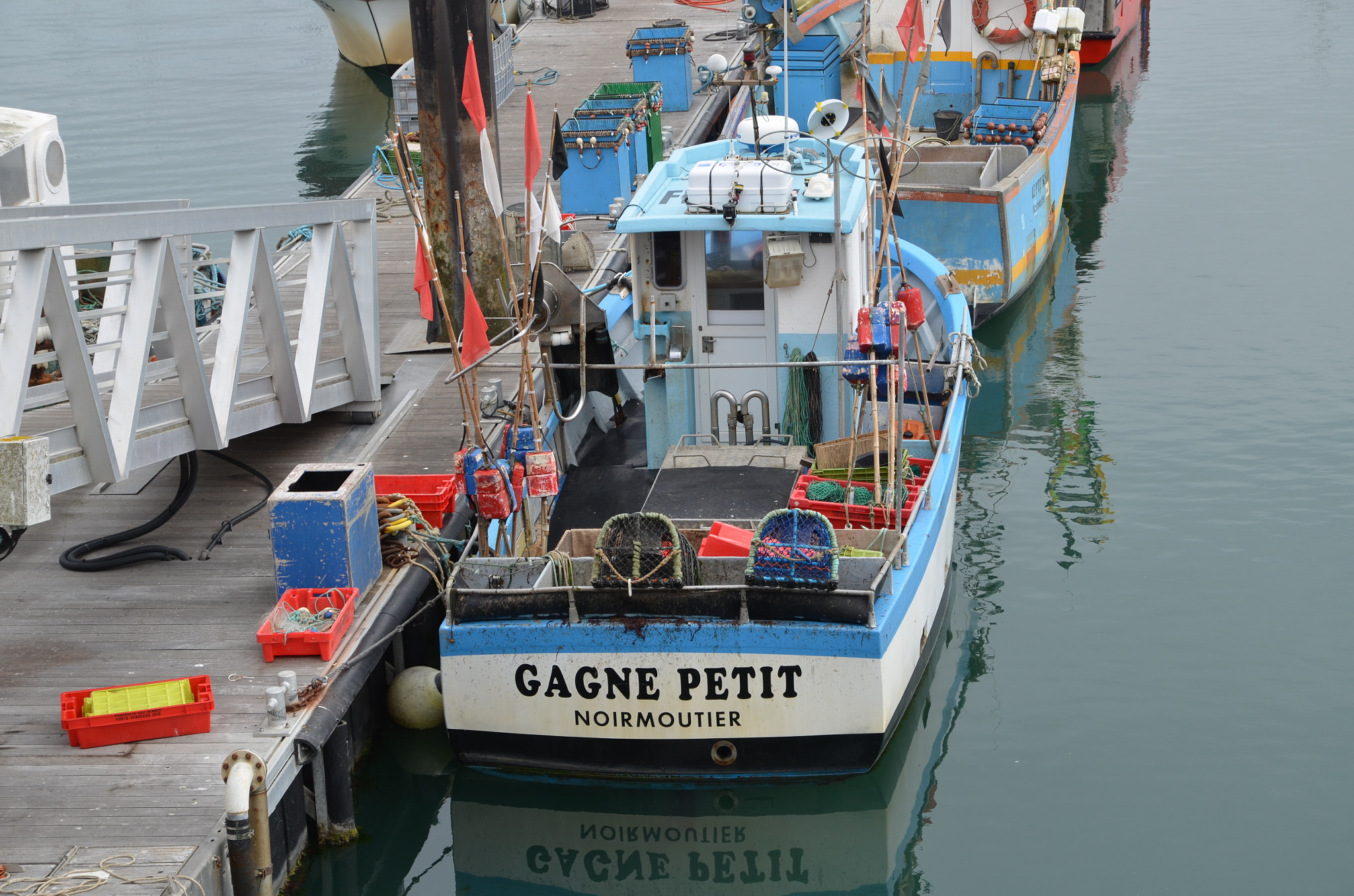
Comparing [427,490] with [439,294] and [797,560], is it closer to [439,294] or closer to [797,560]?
[439,294]

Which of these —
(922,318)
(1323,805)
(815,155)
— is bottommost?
(1323,805)

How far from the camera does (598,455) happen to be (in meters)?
11.7

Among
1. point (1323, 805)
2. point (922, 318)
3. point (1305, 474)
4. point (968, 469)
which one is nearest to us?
point (1323, 805)

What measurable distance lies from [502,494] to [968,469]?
6.74m

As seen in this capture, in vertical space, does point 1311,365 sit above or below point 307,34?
below

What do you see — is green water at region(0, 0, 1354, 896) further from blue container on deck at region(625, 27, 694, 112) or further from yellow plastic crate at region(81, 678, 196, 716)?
blue container on deck at region(625, 27, 694, 112)

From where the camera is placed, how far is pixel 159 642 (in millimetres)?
8953

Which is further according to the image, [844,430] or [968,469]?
[968,469]

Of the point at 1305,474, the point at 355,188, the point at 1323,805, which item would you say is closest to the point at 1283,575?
the point at 1305,474

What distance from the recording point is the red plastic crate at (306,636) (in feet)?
28.3

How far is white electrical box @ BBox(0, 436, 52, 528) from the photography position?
22.8ft

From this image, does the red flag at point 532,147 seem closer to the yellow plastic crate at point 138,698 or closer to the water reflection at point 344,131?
the yellow plastic crate at point 138,698

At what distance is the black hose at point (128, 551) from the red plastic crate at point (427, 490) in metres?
1.47

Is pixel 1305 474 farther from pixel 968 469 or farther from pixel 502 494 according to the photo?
pixel 502 494
